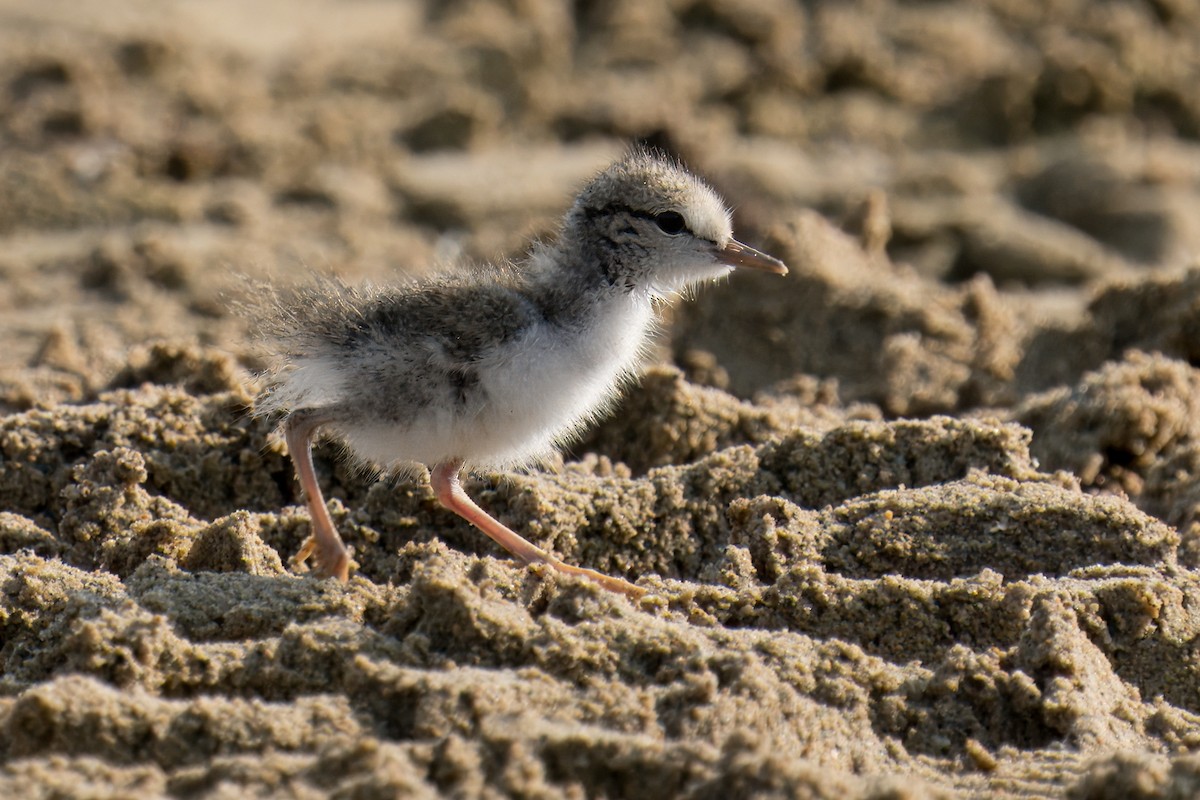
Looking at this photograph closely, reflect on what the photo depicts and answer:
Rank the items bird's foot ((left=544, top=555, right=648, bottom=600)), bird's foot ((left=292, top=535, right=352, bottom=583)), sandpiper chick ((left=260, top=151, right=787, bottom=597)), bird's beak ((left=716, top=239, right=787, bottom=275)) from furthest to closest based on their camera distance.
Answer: bird's beak ((left=716, top=239, right=787, bottom=275)) → sandpiper chick ((left=260, top=151, right=787, bottom=597)) → bird's foot ((left=292, top=535, right=352, bottom=583)) → bird's foot ((left=544, top=555, right=648, bottom=600))

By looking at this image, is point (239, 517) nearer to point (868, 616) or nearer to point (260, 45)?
point (868, 616)

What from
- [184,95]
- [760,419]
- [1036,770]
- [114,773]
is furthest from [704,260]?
[184,95]

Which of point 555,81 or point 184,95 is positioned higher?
point 555,81

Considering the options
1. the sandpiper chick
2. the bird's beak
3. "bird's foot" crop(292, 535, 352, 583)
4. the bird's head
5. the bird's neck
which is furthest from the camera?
the bird's beak

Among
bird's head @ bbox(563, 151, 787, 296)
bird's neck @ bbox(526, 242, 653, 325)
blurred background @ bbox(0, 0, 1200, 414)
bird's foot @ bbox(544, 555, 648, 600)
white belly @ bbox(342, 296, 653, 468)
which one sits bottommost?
bird's foot @ bbox(544, 555, 648, 600)

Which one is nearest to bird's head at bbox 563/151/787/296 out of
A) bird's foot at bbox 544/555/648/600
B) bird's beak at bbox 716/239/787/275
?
bird's beak at bbox 716/239/787/275

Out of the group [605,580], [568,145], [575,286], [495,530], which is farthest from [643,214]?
[568,145]

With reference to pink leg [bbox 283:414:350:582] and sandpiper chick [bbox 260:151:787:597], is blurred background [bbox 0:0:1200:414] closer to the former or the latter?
sandpiper chick [bbox 260:151:787:597]

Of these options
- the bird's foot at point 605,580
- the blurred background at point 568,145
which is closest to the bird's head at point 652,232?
the bird's foot at point 605,580

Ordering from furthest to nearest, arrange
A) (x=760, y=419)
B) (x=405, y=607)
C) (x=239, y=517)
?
(x=760, y=419) < (x=239, y=517) < (x=405, y=607)
